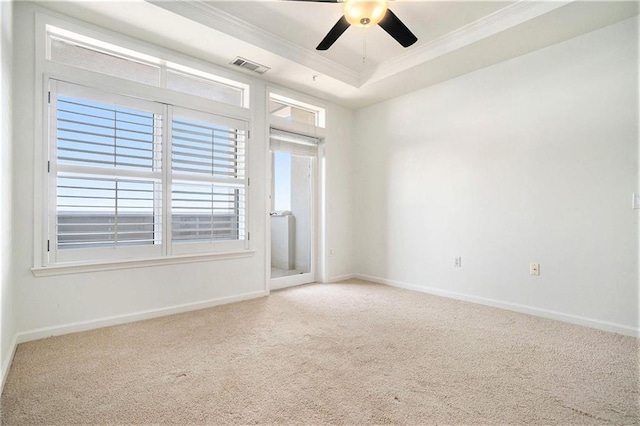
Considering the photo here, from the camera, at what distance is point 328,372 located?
2020 mm

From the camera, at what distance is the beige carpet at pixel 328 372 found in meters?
1.61

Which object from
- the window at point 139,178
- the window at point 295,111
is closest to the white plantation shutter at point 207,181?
the window at point 139,178

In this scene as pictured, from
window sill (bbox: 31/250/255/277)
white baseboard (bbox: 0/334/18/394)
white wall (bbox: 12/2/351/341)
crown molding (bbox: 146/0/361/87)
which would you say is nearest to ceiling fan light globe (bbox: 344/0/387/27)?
crown molding (bbox: 146/0/361/87)

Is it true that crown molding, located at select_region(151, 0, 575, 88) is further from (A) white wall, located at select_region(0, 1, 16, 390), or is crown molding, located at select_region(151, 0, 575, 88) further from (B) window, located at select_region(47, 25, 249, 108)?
(A) white wall, located at select_region(0, 1, 16, 390)

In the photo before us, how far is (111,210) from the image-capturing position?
9.30ft

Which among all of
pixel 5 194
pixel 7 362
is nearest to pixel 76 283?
pixel 7 362

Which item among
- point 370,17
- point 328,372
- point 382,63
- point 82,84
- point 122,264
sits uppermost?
point 382,63

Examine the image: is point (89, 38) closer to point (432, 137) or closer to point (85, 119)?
point (85, 119)

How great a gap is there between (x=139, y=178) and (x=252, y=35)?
5.77ft

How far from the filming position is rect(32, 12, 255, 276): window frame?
99.6 inches

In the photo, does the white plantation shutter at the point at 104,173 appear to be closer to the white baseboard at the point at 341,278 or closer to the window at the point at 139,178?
the window at the point at 139,178

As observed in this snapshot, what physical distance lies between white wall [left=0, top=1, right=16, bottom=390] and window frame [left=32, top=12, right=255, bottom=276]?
0.21m

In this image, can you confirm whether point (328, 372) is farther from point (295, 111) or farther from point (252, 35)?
point (295, 111)

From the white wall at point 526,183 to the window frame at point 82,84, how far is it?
2594 millimetres
